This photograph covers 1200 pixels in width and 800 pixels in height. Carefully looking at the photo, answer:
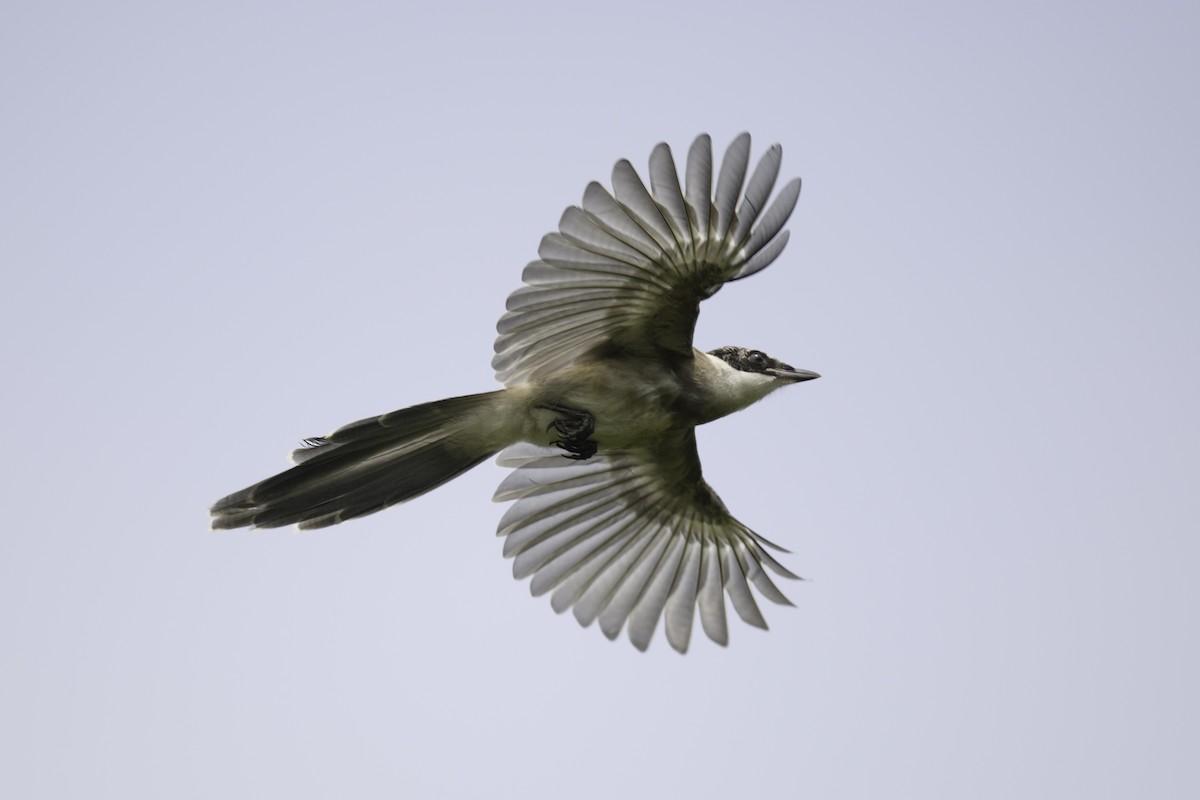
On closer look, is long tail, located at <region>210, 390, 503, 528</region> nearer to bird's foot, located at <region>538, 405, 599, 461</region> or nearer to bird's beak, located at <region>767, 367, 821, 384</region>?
bird's foot, located at <region>538, 405, 599, 461</region>

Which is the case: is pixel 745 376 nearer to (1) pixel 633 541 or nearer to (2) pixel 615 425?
(2) pixel 615 425

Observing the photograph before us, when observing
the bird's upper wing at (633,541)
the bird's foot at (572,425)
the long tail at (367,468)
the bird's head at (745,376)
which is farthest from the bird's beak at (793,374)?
the long tail at (367,468)

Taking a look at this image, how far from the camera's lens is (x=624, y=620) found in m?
8.21

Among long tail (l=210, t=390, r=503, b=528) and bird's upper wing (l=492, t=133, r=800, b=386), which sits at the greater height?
bird's upper wing (l=492, t=133, r=800, b=386)

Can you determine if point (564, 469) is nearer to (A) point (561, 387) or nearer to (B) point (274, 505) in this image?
(A) point (561, 387)

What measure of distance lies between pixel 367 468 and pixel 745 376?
6.81 feet

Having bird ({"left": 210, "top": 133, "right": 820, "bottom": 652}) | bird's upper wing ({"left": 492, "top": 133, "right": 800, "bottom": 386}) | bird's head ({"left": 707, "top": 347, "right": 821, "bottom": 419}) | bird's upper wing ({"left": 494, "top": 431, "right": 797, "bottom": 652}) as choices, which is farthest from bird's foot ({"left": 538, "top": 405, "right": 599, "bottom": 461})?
bird's upper wing ({"left": 494, "top": 431, "right": 797, "bottom": 652})

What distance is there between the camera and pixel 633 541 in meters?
8.39

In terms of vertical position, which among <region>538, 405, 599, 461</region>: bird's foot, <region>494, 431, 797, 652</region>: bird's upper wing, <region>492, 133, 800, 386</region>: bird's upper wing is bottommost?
<region>494, 431, 797, 652</region>: bird's upper wing

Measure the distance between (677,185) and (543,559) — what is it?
2.69 meters


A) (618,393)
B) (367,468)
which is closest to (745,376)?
(618,393)

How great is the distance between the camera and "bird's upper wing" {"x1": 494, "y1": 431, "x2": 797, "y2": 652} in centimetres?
817

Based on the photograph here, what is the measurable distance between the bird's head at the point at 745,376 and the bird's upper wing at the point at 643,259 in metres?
0.31

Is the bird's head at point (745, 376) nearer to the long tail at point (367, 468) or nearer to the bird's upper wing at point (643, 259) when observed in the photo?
the bird's upper wing at point (643, 259)
